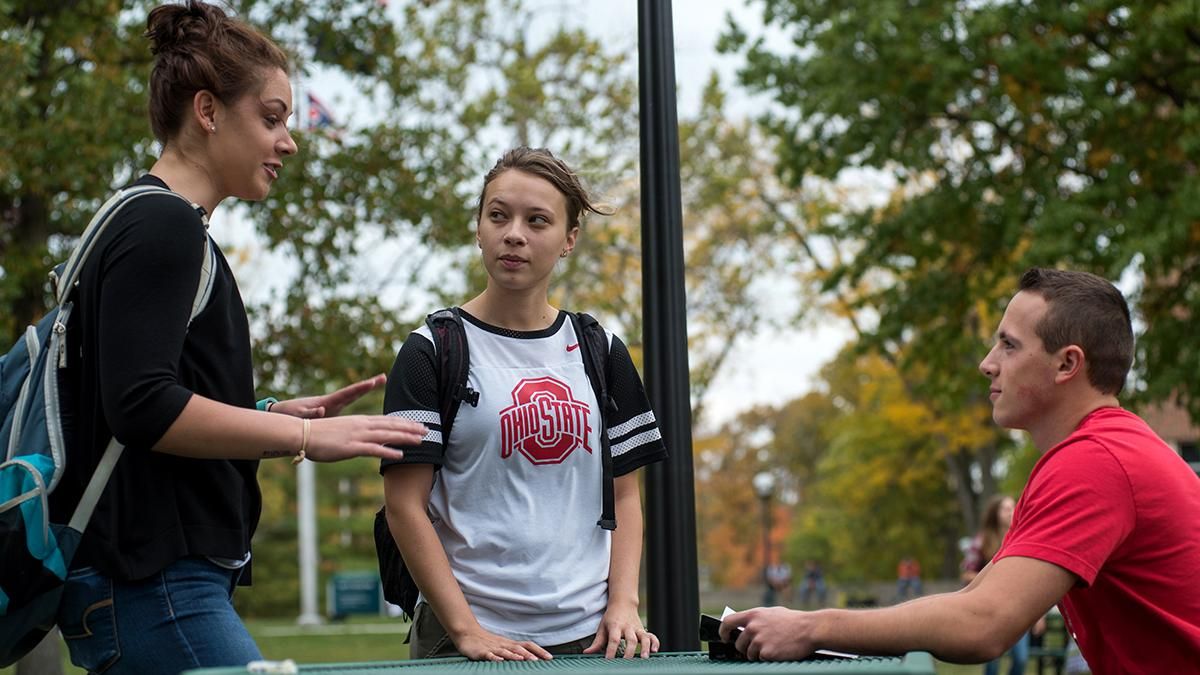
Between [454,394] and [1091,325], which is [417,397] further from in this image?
[1091,325]

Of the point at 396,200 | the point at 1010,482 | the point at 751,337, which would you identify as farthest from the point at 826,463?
the point at 396,200

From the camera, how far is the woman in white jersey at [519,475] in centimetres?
315

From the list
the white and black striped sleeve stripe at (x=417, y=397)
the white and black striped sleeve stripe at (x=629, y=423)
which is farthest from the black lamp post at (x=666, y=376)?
the white and black striped sleeve stripe at (x=417, y=397)

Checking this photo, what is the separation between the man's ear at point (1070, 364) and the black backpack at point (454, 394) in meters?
1.02

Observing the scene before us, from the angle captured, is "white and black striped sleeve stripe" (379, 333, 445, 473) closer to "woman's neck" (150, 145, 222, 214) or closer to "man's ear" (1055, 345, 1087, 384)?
"woman's neck" (150, 145, 222, 214)

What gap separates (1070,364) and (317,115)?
1260 cm

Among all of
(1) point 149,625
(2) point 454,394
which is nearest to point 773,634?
(2) point 454,394

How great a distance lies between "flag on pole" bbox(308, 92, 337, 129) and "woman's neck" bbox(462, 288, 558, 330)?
11.5 m

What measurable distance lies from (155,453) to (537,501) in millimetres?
970

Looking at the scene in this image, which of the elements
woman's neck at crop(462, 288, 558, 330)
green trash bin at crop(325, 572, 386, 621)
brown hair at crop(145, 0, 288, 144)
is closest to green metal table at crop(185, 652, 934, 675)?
woman's neck at crop(462, 288, 558, 330)

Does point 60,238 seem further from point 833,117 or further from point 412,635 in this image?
point 412,635

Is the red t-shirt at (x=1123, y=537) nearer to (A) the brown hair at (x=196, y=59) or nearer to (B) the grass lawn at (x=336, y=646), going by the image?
(A) the brown hair at (x=196, y=59)

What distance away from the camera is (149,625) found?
8.14ft

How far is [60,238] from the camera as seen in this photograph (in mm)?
14258
